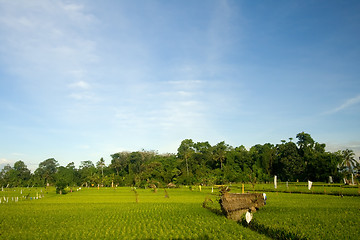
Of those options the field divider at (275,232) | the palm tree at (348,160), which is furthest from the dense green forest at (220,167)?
the field divider at (275,232)

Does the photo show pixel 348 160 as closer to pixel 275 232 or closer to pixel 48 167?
pixel 275 232

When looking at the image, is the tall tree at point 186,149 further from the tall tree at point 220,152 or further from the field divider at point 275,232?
the field divider at point 275,232

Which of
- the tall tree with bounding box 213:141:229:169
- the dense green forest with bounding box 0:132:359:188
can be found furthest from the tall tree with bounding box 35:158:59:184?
the tall tree with bounding box 213:141:229:169

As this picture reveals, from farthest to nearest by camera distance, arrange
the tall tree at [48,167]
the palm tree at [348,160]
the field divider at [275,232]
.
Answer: the tall tree at [48,167] → the palm tree at [348,160] → the field divider at [275,232]

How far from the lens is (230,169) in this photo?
8950 cm

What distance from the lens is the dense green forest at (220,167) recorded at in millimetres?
68562

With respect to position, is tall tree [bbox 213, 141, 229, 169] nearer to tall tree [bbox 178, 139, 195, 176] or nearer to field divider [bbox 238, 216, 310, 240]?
tall tree [bbox 178, 139, 195, 176]

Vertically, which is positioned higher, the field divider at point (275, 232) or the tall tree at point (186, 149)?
the tall tree at point (186, 149)

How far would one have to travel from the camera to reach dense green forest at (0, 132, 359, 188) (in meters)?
68.6

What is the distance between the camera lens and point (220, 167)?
3829 inches

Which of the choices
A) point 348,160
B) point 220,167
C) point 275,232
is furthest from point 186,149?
point 275,232

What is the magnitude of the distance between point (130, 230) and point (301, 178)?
70300mm

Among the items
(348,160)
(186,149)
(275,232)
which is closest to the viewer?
(275,232)

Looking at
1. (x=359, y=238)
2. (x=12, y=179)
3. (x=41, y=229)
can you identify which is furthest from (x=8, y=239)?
(x=12, y=179)
